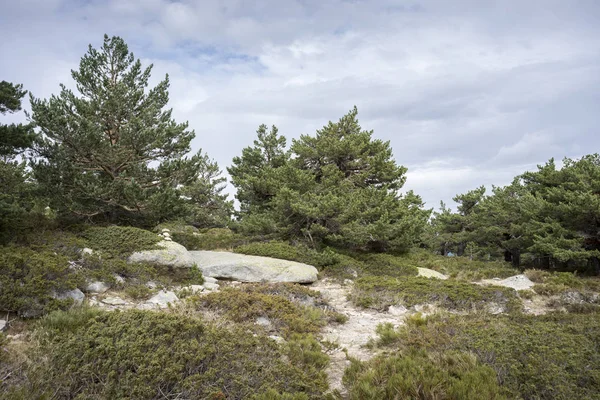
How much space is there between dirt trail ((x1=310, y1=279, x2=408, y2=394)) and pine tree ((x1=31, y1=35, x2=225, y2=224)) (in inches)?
289

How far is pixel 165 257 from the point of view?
423 inches

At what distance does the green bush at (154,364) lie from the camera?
3482mm

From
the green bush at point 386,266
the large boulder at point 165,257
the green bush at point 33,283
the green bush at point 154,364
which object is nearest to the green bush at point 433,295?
the green bush at point 386,266

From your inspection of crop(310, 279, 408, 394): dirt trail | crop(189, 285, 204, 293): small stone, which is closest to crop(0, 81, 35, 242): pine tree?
crop(189, 285, 204, 293): small stone

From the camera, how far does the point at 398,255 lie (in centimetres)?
1798

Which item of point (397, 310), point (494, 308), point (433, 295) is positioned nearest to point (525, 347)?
point (397, 310)

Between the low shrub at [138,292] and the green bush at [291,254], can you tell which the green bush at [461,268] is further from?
the low shrub at [138,292]

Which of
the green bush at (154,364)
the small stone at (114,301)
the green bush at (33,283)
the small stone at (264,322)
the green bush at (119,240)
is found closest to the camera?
the green bush at (154,364)

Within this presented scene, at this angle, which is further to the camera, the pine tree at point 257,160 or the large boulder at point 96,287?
the pine tree at point 257,160

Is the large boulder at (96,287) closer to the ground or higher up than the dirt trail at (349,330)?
higher up

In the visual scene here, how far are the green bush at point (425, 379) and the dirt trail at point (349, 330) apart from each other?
457 millimetres

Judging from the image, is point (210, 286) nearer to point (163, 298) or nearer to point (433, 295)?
point (163, 298)

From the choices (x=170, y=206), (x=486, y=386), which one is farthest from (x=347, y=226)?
(x=486, y=386)

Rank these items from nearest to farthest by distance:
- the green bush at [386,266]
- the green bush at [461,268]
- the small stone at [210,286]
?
the small stone at [210,286]
the green bush at [386,266]
the green bush at [461,268]
